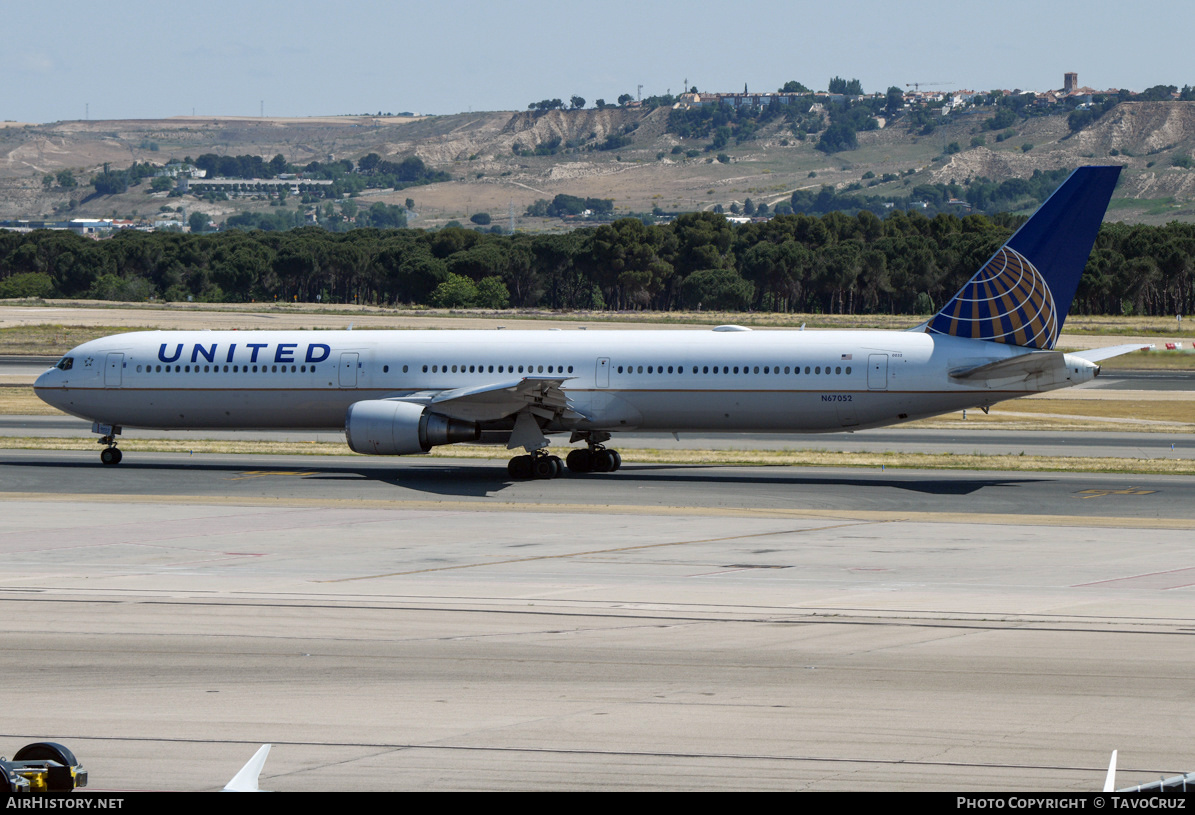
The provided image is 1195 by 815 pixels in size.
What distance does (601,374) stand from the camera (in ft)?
120

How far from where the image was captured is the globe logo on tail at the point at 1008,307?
34.8 metres

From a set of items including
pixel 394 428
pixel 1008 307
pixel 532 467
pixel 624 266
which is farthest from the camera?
pixel 624 266

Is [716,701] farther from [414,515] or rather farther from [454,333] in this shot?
[454,333]

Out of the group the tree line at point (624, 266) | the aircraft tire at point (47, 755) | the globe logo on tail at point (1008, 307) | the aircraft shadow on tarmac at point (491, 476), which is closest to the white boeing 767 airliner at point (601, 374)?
the globe logo on tail at point (1008, 307)

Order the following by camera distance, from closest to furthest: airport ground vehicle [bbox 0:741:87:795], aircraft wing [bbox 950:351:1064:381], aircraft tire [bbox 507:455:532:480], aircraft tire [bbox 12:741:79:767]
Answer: airport ground vehicle [bbox 0:741:87:795] < aircraft tire [bbox 12:741:79:767] < aircraft wing [bbox 950:351:1064:381] < aircraft tire [bbox 507:455:532:480]

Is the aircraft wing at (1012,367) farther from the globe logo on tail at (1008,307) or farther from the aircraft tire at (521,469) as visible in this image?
the aircraft tire at (521,469)

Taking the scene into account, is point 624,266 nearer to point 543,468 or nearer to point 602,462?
point 602,462

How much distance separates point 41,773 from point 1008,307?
105 feet

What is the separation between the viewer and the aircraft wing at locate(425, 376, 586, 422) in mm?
34438

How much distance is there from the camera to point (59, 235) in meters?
154

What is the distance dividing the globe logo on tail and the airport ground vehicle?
31026 mm

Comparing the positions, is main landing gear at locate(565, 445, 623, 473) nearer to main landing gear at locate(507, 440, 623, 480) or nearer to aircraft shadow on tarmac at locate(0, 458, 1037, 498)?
main landing gear at locate(507, 440, 623, 480)

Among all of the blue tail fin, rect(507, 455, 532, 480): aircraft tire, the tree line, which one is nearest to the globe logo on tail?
the blue tail fin

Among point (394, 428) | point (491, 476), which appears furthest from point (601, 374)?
point (394, 428)
